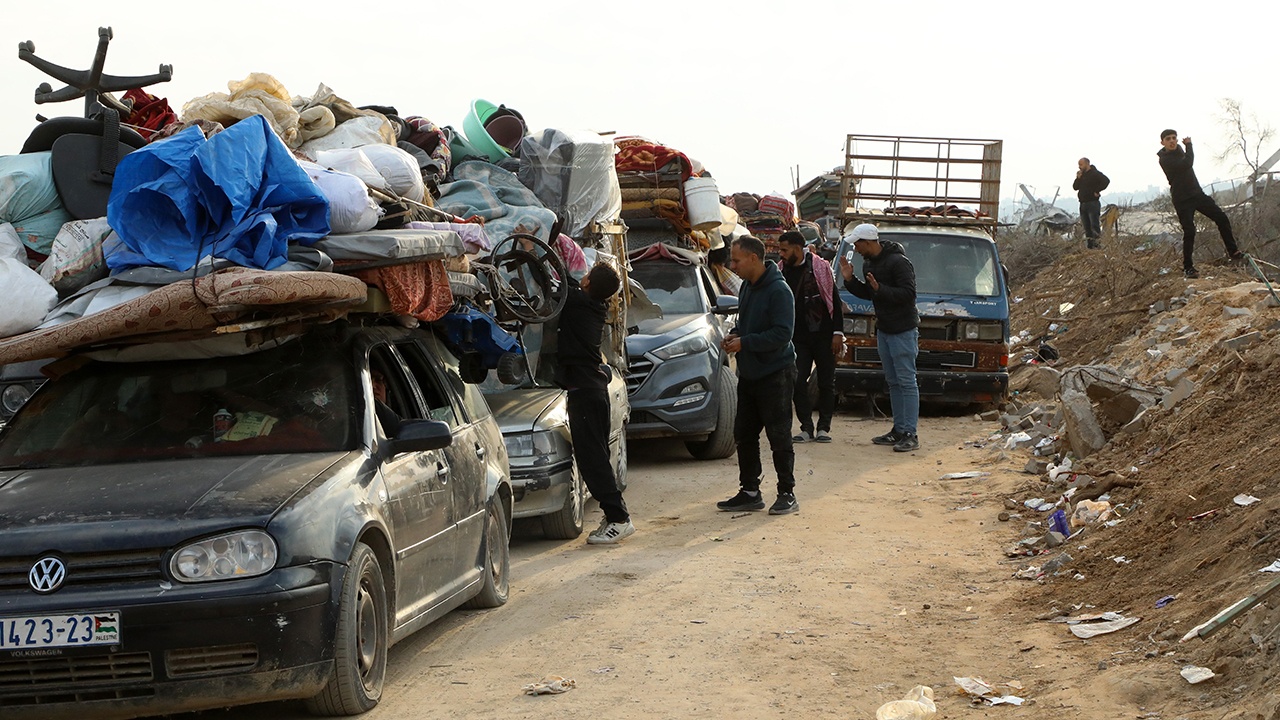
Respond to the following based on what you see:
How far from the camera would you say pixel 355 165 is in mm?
6844

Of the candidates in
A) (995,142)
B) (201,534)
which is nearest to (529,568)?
(201,534)

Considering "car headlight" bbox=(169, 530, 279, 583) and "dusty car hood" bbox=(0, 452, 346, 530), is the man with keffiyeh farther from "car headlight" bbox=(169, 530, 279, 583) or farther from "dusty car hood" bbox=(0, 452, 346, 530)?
"car headlight" bbox=(169, 530, 279, 583)

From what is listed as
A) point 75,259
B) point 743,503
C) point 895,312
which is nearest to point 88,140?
point 75,259

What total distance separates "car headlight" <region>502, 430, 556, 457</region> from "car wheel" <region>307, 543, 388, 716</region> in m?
3.37

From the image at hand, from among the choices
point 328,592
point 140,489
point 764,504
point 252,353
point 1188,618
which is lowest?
point 764,504

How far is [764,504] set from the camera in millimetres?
10664

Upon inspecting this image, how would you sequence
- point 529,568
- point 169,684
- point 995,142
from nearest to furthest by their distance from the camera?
point 169,684 → point 529,568 → point 995,142

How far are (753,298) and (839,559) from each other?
2.39 metres

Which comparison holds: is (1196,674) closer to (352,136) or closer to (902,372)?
(352,136)

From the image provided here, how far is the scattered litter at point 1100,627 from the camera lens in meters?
6.26

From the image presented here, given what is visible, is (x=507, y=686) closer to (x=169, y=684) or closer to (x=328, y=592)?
(x=328, y=592)

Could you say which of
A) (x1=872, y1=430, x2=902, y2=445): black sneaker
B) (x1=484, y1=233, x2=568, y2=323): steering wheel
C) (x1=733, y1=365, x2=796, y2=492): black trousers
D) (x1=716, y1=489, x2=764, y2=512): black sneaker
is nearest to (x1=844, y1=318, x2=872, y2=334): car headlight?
(x1=872, y1=430, x2=902, y2=445): black sneaker

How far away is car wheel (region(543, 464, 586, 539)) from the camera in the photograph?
30.5 feet

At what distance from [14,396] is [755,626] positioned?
189 inches
